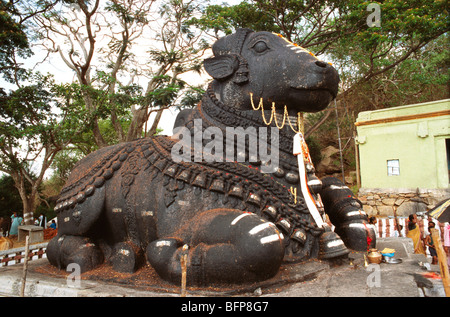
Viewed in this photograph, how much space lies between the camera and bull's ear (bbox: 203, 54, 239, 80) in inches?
158

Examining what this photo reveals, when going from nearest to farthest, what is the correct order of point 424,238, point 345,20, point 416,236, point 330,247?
point 330,247
point 424,238
point 416,236
point 345,20

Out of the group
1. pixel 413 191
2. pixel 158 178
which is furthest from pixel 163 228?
pixel 413 191

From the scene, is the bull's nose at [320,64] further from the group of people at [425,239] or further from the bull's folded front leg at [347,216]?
the group of people at [425,239]

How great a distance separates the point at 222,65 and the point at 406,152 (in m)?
13.7

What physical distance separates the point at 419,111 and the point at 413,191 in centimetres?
363

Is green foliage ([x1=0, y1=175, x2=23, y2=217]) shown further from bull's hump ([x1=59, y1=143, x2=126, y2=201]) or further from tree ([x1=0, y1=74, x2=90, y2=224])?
bull's hump ([x1=59, y1=143, x2=126, y2=201])

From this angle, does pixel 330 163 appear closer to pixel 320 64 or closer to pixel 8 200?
pixel 8 200

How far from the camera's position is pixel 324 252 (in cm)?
337

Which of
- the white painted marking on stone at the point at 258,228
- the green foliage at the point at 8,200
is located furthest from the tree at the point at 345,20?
the green foliage at the point at 8,200

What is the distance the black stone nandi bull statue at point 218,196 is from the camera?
310 centimetres

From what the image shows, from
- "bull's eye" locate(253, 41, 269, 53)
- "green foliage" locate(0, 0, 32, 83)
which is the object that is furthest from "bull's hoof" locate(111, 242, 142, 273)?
"green foliage" locate(0, 0, 32, 83)

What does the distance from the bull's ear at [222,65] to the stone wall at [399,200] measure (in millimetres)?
12156

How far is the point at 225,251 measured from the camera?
2873 mm

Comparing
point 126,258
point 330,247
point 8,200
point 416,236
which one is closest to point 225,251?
point 330,247
